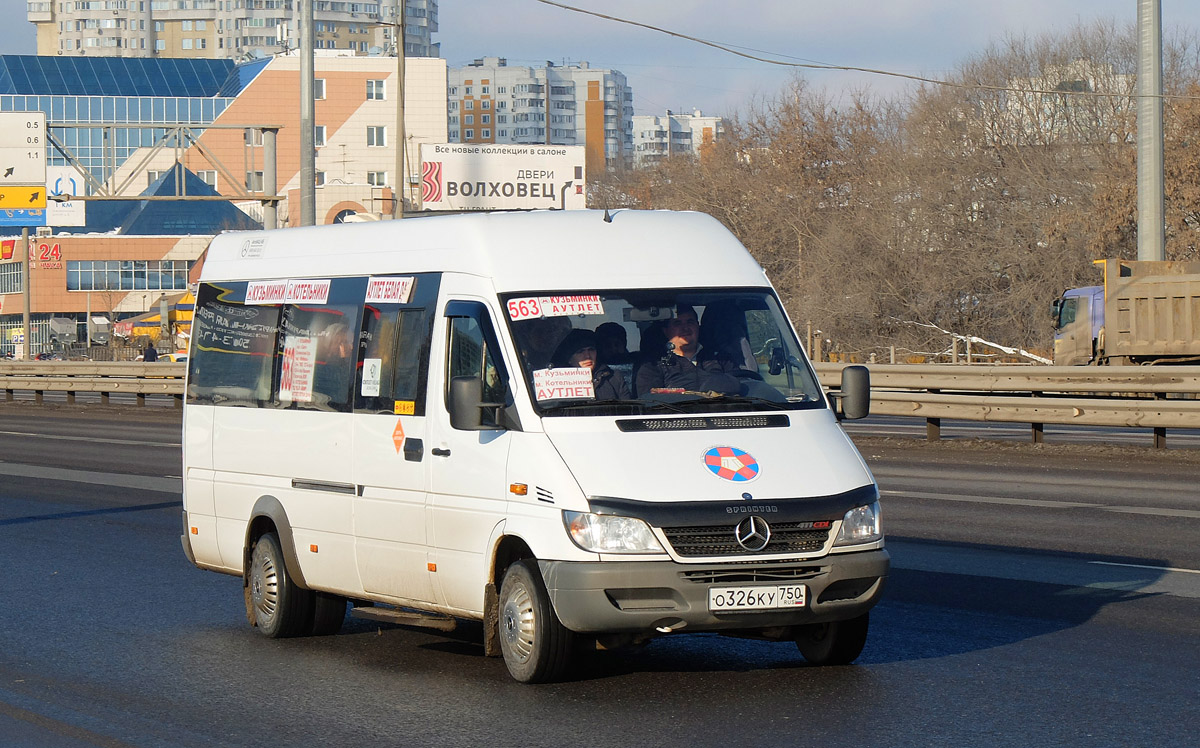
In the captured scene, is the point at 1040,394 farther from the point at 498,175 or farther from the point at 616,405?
the point at 498,175

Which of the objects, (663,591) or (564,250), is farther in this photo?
(564,250)

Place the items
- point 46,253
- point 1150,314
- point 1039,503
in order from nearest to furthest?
point 1039,503 → point 1150,314 → point 46,253

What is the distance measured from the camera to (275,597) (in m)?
8.86

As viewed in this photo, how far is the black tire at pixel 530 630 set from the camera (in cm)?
693

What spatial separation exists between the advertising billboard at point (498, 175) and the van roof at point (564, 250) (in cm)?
4440

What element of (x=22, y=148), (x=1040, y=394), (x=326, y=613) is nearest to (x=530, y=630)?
(x=326, y=613)

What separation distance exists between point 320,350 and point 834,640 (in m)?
3.25

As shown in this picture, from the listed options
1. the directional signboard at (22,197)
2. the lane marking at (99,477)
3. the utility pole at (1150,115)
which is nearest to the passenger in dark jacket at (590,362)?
the lane marking at (99,477)

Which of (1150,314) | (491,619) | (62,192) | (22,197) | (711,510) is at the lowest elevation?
(491,619)

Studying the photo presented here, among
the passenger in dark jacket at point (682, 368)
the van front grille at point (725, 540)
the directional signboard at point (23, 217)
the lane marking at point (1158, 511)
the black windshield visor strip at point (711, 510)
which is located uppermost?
the directional signboard at point (23, 217)

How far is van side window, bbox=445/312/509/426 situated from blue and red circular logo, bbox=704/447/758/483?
1.07m

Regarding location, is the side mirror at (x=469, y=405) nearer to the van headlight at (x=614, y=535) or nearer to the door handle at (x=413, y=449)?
the door handle at (x=413, y=449)

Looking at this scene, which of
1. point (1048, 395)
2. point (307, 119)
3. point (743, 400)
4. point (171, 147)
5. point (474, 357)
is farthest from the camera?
point (171, 147)

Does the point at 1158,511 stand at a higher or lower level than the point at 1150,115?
lower
